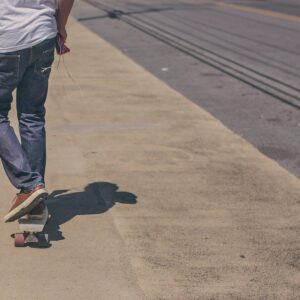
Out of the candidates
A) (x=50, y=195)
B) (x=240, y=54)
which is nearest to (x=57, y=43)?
(x=50, y=195)

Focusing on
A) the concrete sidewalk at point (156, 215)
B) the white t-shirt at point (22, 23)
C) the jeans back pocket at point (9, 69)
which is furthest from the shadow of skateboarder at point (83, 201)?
the white t-shirt at point (22, 23)

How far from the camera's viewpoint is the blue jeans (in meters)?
4.82

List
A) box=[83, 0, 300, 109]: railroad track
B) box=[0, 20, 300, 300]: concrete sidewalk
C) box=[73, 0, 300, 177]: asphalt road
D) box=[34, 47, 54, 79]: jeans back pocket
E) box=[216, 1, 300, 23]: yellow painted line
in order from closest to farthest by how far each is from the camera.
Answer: box=[0, 20, 300, 300]: concrete sidewalk → box=[34, 47, 54, 79]: jeans back pocket → box=[73, 0, 300, 177]: asphalt road → box=[83, 0, 300, 109]: railroad track → box=[216, 1, 300, 23]: yellow painted line

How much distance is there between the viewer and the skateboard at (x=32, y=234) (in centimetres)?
477

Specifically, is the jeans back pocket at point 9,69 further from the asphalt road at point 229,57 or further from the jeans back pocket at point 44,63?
the asphalt road at point 229,57

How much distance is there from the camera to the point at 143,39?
61.1ft

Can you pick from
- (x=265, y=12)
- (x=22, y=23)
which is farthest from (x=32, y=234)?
(x=265, y=12)

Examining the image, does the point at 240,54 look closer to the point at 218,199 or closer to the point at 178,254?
the point at 218,199

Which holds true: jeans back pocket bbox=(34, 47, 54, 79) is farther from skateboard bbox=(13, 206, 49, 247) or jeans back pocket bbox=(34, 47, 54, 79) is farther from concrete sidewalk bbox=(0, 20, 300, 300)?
Result: concrete sidewalk bbox=(0, 20, 300, 300)

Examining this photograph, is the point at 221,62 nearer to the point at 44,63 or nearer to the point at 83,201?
the point at 83,201

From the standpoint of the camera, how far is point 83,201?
5.80 meters

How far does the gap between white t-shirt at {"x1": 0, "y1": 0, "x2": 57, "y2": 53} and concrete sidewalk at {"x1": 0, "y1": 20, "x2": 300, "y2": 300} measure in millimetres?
1189

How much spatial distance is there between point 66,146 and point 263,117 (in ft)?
9.47

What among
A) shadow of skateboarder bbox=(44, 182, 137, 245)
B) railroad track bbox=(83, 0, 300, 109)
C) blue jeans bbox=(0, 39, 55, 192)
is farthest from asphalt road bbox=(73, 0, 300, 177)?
blue jeans bbox=(0, 39, 55, 192)
